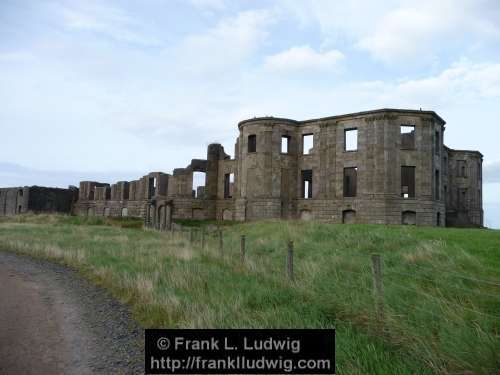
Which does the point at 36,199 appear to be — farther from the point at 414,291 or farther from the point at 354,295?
the point at 414,291

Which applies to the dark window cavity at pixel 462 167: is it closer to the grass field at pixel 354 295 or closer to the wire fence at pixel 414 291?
the grass field at pixel 354 295

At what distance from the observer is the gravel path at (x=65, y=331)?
4.58 m

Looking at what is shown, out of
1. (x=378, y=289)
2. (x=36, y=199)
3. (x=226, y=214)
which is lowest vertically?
(x=378, y=289)

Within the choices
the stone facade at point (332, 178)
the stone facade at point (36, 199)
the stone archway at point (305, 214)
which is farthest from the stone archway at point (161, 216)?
the stone facade at point (36, 199)

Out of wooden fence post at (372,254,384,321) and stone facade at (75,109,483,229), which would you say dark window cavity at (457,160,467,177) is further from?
wooden fence post at (372,254,384,321)

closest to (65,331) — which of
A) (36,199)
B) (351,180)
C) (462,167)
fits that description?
(351,180)

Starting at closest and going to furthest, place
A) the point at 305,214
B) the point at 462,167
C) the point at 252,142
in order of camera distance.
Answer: the point at 305,214
the point at 252,142
the point at 462,167

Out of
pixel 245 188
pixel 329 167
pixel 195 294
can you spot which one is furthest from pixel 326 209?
pixel 195 294

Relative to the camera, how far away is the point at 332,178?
29172 mm

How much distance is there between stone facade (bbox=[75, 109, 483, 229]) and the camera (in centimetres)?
2658

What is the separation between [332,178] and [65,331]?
25.3 metres

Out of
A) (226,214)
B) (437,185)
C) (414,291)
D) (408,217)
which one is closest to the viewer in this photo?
(414,291)

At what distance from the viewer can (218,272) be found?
907cm

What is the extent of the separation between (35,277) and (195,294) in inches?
222
